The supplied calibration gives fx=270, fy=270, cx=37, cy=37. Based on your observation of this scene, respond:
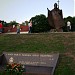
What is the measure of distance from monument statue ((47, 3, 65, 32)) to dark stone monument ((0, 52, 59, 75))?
13.2 metres

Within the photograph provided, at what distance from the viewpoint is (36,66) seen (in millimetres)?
13688

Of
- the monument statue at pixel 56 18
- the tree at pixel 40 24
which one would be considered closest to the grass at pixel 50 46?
the monument statue at pixel 56 18

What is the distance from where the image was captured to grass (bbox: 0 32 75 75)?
13418mm

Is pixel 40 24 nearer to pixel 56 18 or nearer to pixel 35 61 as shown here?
pixel 56 18

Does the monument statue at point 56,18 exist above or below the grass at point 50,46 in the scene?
above

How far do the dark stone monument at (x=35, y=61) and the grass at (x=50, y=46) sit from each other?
40 cm

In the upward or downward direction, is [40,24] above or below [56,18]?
below

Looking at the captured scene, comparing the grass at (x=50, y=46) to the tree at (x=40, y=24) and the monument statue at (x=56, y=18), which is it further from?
the tree at (x=40, y=24)

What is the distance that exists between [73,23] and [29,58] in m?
34.4

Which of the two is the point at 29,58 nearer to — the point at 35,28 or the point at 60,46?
the point at 60,46

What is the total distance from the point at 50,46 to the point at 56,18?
1111 cm

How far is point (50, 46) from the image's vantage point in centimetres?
1683

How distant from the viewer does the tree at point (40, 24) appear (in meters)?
42.9

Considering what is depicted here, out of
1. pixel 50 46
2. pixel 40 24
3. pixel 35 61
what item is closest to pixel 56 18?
pixel 50 46
